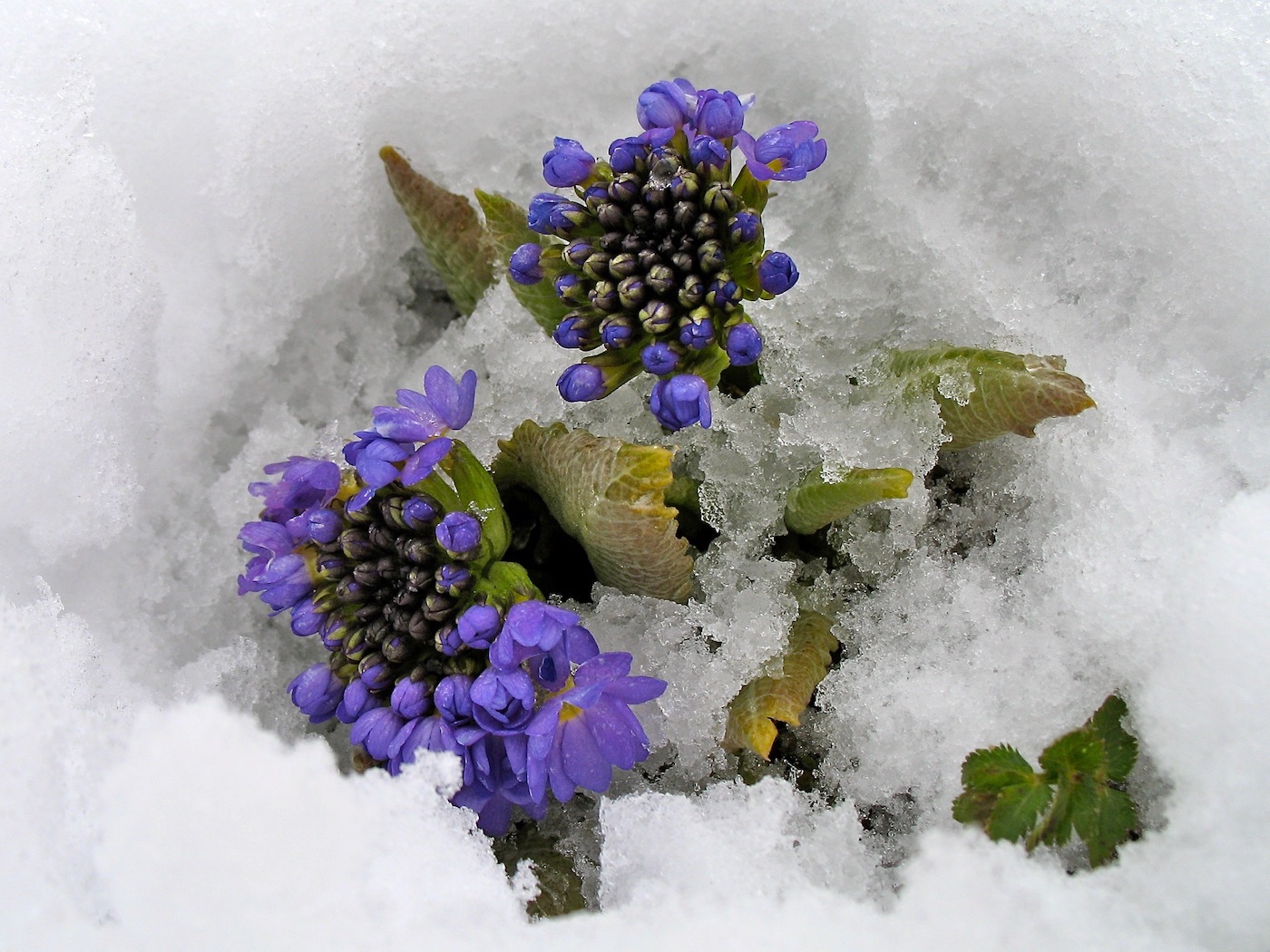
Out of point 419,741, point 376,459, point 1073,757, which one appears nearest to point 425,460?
point 376,459

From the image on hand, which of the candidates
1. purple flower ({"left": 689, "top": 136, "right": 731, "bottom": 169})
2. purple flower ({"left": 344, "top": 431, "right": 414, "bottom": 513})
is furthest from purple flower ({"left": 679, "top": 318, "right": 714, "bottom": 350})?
purple flower ({"left": 344, "top": 431, "right": 414, "bottom": 513})

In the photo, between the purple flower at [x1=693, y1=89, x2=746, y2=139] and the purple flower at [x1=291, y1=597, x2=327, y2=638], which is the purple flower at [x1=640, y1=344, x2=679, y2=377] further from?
the purple flower at [x1=291, y1=597, x2=327, y2=638]

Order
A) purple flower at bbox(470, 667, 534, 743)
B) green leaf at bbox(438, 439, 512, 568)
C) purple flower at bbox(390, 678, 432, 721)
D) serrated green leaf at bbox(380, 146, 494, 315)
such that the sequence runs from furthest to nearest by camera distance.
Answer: serrated green leaf at bbox(380, 146, 494, 315)
green leaf at bbox(438, 439, 512, 568)
purple flower at bbox(390, 678, 432, 721)
purple flower at bbox(470, 667, 534, 743)

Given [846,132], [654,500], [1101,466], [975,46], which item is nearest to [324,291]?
[654,500]

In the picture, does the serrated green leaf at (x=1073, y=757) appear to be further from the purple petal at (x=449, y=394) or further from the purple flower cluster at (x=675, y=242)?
the purple petal at (x=449, y=394)

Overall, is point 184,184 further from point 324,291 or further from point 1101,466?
point 1101,466

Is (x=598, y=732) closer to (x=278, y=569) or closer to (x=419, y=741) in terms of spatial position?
(x=419, y=741)
